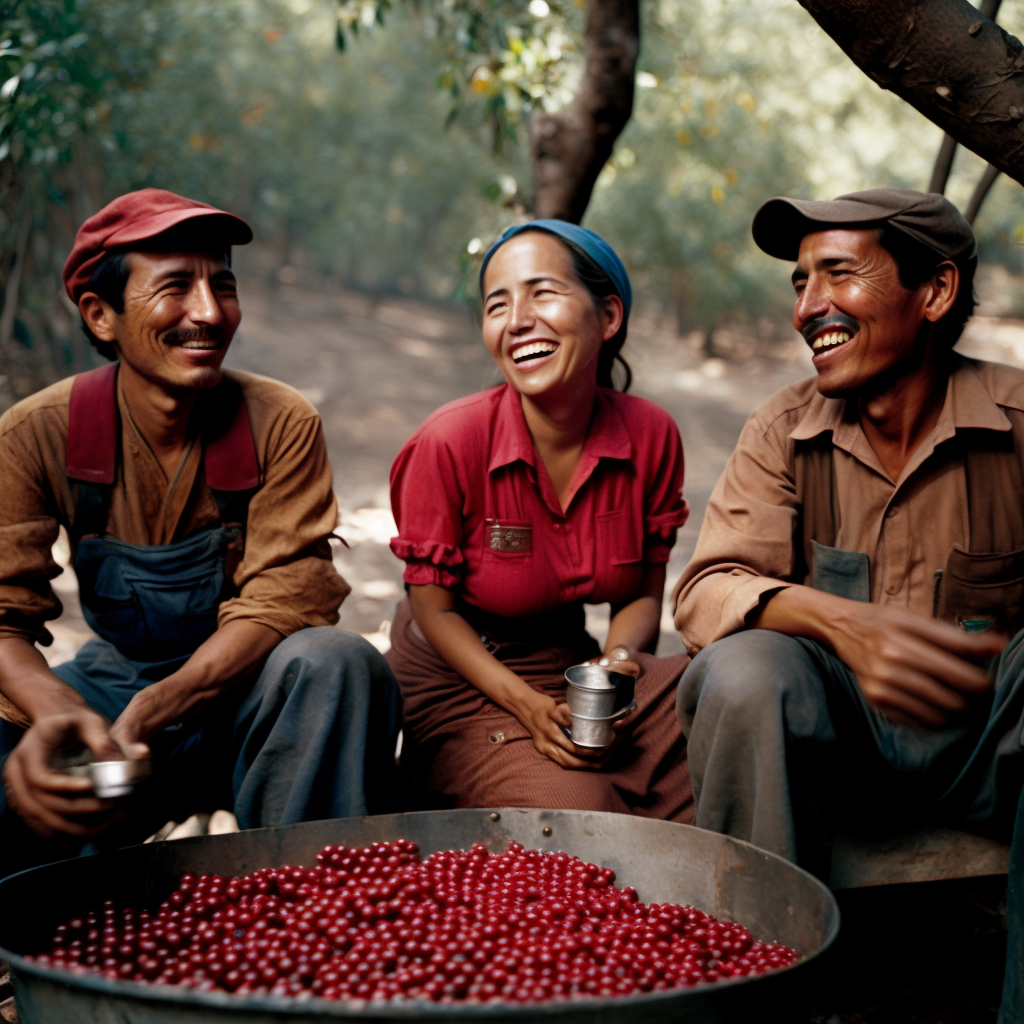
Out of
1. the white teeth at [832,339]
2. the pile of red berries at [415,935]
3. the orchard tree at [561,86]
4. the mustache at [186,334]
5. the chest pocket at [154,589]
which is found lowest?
the pile of red berries at [415,935]

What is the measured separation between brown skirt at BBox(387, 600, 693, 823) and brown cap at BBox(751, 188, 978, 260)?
48.6 inches

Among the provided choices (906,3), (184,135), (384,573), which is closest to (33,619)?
(906,3)

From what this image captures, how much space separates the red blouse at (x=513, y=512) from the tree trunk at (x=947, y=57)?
3.83 feet

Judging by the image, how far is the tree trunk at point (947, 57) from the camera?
2.48 metres

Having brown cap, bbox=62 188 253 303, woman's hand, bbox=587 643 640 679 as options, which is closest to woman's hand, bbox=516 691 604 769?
woman's hand, bbox=587 643 640 679

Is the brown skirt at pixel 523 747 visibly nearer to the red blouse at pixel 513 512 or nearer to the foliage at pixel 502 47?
the red blouse at pixel 513 512

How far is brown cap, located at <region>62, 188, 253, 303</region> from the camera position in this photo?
276 cm

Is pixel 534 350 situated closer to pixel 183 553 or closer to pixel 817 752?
pixel 183 553

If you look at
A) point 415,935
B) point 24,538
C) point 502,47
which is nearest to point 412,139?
point 502,47

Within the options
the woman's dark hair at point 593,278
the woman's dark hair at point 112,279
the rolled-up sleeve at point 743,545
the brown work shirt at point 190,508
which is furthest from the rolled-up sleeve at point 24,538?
the rolled-up sleeve at point 743,545

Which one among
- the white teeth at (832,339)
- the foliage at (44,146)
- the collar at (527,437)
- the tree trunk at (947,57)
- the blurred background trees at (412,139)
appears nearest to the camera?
the tree trunk at (947,57)

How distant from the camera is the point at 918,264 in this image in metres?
2.68

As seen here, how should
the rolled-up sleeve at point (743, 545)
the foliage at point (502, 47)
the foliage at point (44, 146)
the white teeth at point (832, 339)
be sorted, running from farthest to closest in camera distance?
1. the foliage at point (44, 146)
2. the foliage at point (502, 47)
3. the white teeth at point (832, 339)
4. the rolled-up sleeve at point (743, 545)

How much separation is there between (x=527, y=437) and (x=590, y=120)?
7.15 feet
